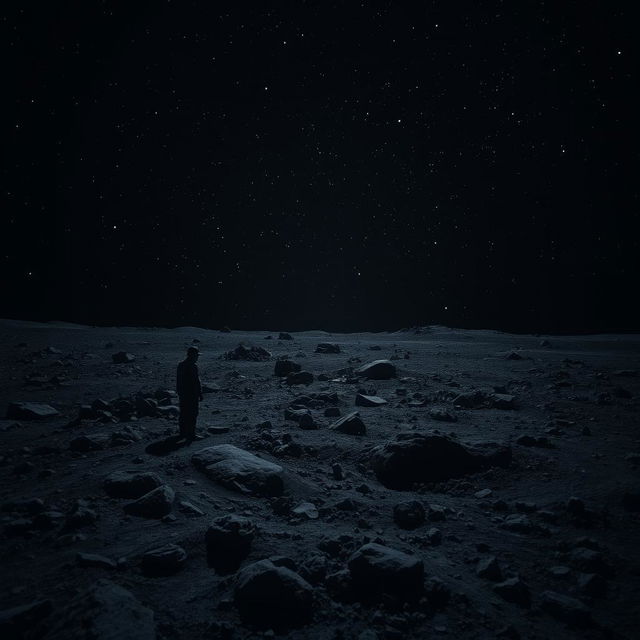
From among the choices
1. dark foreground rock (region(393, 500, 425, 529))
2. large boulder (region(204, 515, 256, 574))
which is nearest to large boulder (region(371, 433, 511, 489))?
dark foreground rock (region(393, 500, 425, 529))

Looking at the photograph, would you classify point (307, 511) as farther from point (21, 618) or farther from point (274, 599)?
point (21, 618)

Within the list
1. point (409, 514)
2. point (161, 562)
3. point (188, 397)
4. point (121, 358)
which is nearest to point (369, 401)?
point (188, 397)

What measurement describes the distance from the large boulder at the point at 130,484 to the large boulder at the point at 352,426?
2.11 meters

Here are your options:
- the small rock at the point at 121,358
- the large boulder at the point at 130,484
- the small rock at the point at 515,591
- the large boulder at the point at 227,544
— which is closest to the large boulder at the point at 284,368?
the small rock at the point at 121,358

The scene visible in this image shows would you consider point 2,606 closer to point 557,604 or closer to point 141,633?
point 141,633

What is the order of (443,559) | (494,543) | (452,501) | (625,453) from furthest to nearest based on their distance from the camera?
1. (625,453)
2. (452,501)
3. (494,543)
4. (443,559)

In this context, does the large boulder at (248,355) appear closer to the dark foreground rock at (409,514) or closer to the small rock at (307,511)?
the small rock at (307,511)

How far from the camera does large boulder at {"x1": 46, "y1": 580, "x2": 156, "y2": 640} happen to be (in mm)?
1668

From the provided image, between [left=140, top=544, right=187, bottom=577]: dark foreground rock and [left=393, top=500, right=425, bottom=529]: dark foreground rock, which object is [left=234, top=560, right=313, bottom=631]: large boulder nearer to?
[left=140, top=544, right=187, bottom=577]: dark foreground rock

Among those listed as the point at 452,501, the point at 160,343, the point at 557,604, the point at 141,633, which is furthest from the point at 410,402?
the point at 160,343

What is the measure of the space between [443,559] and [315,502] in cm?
103

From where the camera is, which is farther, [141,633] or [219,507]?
[219,507]

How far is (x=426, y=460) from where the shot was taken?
11.4 feet

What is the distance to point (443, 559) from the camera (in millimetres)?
2383
